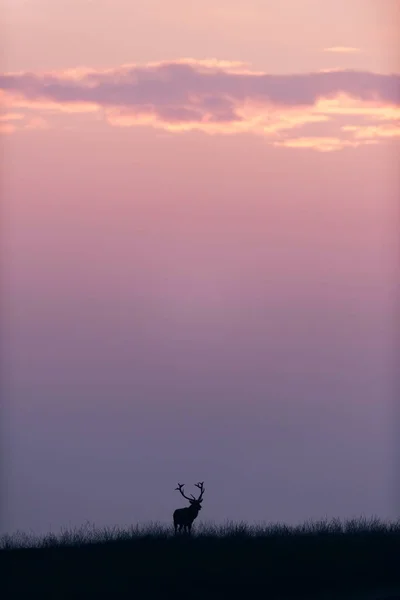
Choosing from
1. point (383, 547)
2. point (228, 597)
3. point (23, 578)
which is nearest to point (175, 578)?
point (228, 597)

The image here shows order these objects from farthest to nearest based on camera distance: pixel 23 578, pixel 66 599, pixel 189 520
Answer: pixel 189 520
pixel 23 578
pixel 66 599

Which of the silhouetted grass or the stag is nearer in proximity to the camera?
the silhouetted grass

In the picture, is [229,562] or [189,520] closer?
[229,562]

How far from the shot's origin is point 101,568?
18.5 m

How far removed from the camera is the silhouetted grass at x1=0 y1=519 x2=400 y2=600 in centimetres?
1736

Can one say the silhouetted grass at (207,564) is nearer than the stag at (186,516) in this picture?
Yes

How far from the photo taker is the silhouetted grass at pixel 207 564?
17359 mm

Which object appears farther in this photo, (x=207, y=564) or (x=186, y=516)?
(x=186, y=516)

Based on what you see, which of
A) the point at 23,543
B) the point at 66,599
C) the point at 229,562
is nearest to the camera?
the point at 66,599

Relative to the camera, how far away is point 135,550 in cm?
2052

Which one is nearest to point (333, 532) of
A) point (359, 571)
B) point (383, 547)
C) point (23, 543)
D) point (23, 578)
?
point (383, 547)

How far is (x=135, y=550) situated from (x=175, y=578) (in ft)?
9.13

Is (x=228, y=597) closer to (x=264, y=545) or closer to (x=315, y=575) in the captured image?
(x=315, y=575)

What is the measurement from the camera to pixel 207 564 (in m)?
19.0
